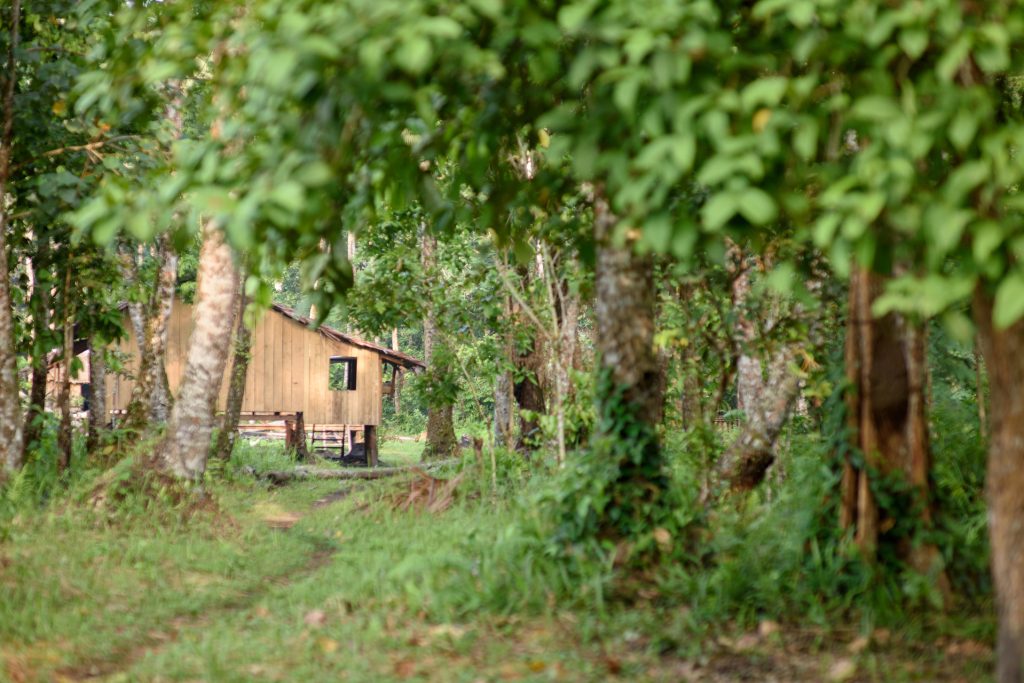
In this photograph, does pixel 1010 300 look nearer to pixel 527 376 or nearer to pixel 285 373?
pixel 527 376

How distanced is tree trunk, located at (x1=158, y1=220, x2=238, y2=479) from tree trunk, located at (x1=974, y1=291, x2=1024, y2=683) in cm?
792

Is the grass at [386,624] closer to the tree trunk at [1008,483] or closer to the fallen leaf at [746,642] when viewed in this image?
the fallen leaf at [746,642]

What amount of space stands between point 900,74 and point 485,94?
188 cm

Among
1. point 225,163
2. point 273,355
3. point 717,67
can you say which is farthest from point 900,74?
point 273,355

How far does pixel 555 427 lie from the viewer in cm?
1081

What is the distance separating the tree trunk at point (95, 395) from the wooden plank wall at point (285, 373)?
1052 centimetres

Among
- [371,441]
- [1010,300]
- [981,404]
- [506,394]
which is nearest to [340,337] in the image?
[371,441]

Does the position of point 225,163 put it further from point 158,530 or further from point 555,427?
point 555,427

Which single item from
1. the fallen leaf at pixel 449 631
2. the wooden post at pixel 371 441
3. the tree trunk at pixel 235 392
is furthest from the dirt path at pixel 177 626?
the wooden post at pixel 371 441

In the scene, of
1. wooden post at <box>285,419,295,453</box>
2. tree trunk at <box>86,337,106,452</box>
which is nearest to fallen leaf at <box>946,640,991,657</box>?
tree trunk at <box>86,337,106,452</box>

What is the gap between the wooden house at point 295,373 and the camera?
25.4 meters

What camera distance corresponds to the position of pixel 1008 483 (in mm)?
4188

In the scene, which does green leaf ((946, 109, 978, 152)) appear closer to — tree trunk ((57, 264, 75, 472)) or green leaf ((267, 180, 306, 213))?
green leaf ((267, 180, 306, 213))

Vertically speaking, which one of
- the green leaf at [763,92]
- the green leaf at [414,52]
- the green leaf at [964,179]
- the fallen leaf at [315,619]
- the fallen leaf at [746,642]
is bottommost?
the fallen leaf at [315,619]
